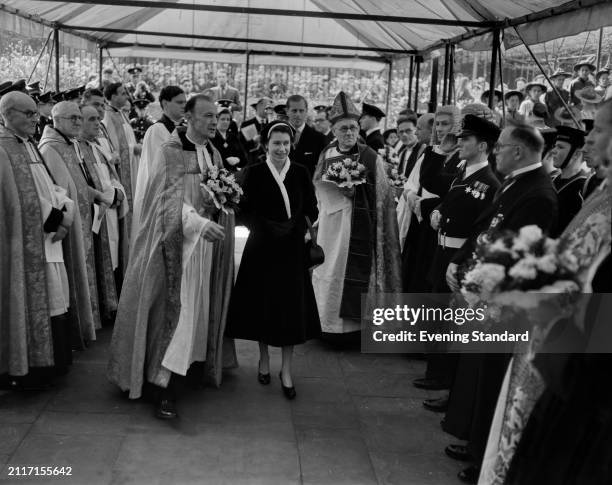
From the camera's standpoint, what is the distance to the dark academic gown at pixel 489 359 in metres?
3.66

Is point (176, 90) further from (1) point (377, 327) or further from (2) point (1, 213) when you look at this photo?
(1) point (377, 327)

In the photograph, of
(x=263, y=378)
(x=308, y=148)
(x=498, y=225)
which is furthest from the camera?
(x=308, y=148)

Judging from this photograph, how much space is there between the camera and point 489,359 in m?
3.90

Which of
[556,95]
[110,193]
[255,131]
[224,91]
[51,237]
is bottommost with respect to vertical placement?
[51,237]

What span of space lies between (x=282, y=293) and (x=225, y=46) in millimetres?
10728

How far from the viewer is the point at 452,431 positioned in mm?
4137

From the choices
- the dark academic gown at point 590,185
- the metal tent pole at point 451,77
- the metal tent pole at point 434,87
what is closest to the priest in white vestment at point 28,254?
the dark academic gown at point 590,185

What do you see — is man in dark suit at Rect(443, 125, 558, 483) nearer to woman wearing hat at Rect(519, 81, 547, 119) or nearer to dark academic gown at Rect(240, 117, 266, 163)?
dark academic gown at Rect(240, 117, 266, 163)

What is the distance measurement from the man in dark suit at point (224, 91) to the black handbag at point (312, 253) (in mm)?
9322

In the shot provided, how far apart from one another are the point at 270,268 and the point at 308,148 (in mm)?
3410

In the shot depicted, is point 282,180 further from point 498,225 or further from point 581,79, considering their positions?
point 581,79

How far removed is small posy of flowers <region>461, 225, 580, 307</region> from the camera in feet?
7.77

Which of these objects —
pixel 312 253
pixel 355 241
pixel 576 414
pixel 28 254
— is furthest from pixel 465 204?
pixel 28 254

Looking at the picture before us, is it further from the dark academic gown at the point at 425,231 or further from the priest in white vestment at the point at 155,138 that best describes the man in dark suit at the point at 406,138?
the priest in white vestment at the point at 155,138
